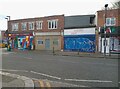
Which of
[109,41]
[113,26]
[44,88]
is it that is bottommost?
[44,88]

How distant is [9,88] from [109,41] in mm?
28471

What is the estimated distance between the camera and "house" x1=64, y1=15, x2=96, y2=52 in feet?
124

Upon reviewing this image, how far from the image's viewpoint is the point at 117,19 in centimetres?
3541

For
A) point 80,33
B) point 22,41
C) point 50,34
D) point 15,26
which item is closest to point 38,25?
point 50,34

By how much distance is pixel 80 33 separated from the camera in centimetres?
3922

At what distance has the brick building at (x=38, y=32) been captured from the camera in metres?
43.1

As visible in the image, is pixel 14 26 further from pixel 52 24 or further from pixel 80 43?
pixel 80 43

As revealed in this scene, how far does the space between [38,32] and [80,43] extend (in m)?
10.2

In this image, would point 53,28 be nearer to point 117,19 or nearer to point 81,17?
point 81,17

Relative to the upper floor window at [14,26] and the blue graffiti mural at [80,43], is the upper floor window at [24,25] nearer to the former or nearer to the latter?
the upper floor window at [14,26]

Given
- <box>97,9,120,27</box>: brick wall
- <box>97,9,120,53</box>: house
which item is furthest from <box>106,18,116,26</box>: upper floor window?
<box>97,9,120,27</box>: brick wall

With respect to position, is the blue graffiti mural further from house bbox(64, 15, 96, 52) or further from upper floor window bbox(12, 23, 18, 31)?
upper floor window bbox(12, 23, 18, 31)

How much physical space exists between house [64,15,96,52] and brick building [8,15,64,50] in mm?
1459

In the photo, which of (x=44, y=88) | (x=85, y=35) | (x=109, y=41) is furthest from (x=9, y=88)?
(x=85, y=35)
